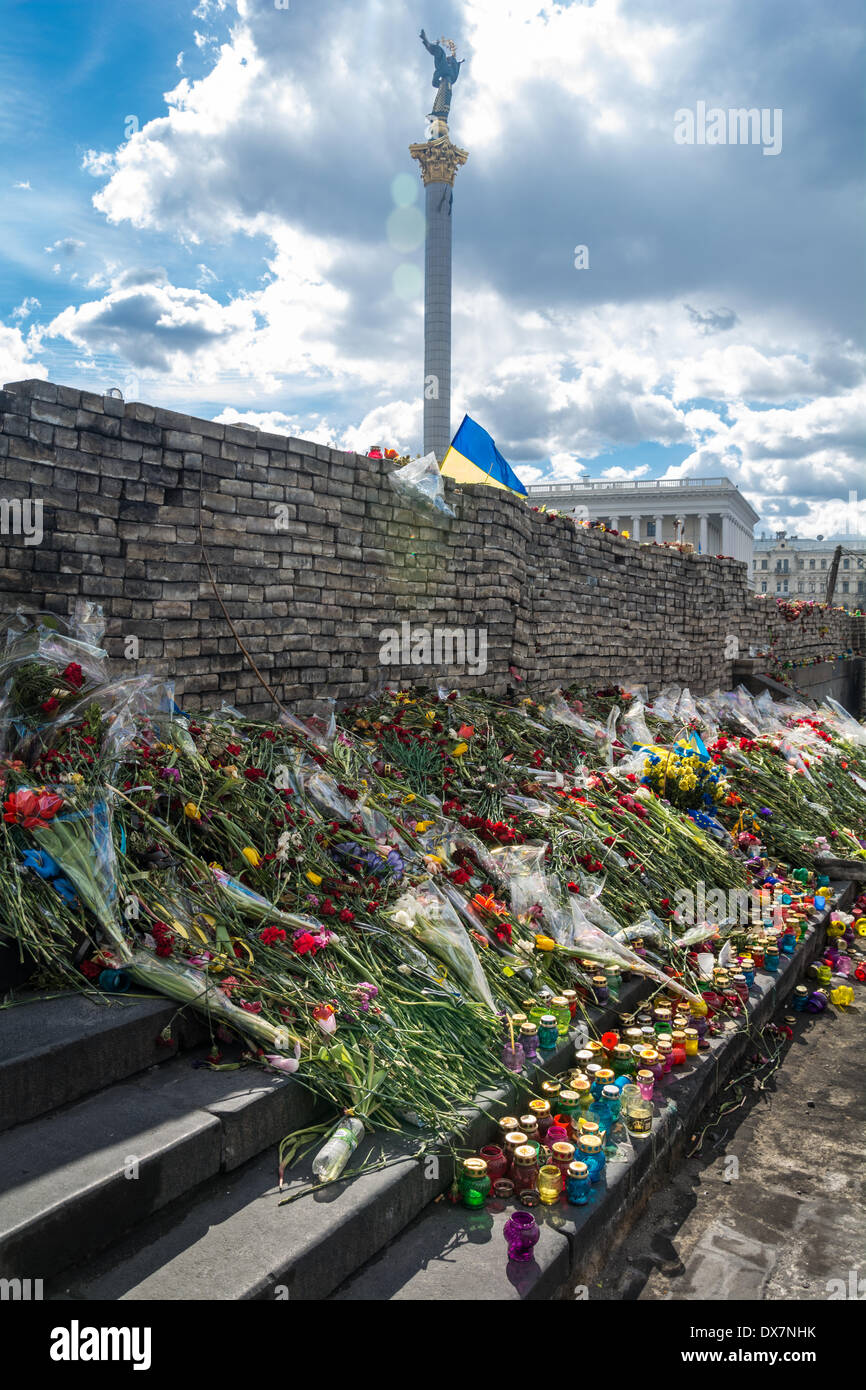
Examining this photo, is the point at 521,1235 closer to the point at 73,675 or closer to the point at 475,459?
the point at 73,675

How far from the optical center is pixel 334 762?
4055 mm

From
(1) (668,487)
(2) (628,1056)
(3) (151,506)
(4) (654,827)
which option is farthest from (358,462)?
(1) (668,487)

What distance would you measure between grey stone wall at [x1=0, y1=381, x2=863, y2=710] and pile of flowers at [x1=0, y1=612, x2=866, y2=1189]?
0.29 m

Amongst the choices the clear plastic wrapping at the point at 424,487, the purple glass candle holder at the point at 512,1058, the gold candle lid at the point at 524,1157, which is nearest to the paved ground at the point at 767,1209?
the gold candle lid at the point at 524,1157

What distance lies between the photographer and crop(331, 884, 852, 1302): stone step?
195 cm

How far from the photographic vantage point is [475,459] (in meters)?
7.72

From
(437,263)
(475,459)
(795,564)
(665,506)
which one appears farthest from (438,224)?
(795,564)

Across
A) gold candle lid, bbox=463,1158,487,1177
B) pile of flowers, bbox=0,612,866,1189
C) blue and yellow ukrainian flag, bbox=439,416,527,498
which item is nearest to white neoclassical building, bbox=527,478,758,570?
blue and yellow ukrainian flag, bbox=439,416,527,498

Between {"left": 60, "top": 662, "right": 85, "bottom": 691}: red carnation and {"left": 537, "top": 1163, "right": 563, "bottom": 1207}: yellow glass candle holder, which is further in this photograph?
{"left": 60, "top": 662, "right": 85, "bottom": 691}: red carnation

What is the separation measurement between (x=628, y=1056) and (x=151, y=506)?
3146 millimetres

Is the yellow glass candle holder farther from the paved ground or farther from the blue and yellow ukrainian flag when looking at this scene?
the blue and yellow ukrainian flag

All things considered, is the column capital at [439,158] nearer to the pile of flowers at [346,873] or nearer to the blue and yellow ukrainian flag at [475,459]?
the blue and yellow ukrainian flag at [475,459]

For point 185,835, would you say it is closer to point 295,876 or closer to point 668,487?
point 295,876

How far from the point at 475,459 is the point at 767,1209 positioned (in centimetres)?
625
